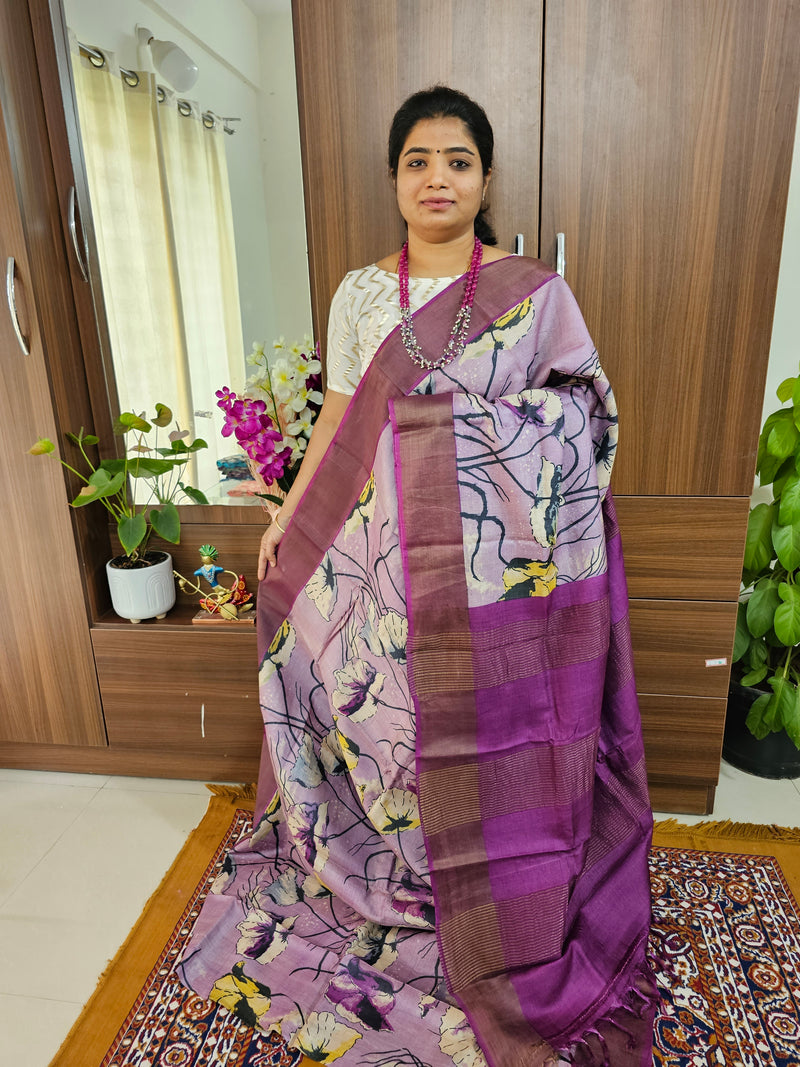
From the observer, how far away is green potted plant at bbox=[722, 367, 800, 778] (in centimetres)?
173

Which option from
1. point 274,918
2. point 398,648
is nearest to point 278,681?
point 398,648

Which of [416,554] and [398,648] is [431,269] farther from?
[398,648]

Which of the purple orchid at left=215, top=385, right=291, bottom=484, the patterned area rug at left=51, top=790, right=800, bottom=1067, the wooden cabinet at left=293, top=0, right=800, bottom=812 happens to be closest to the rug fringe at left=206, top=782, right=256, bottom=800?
the patterned area rug at left=51, top=790, right=800, bottom=1067

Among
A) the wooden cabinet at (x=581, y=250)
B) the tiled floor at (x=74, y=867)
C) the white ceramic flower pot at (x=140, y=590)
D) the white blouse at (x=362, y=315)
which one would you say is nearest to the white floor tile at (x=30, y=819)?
the tiled floor at (x=74, y=867)

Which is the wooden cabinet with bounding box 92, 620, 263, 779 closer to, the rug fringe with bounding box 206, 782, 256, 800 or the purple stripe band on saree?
the rug fringe with bounding box 206, 782, 256, 800

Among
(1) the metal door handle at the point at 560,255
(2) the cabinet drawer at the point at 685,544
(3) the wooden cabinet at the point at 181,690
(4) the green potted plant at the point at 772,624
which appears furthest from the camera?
(3) the wooden cabinet at the point at 181,690

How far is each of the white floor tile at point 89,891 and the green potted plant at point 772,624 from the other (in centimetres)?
140

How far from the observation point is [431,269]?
1.39 metres

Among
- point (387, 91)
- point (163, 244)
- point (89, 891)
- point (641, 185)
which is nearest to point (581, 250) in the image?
point (641, 185)

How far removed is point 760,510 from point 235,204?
1430mm

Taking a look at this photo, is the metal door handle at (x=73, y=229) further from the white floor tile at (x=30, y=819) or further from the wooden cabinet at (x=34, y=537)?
the white floor tile at (x=30, y=819)

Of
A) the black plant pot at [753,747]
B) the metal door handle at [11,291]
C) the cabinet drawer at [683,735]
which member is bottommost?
the black plant pot at [753,747]

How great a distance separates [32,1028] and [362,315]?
1.40 m

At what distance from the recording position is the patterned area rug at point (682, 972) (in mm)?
1262
